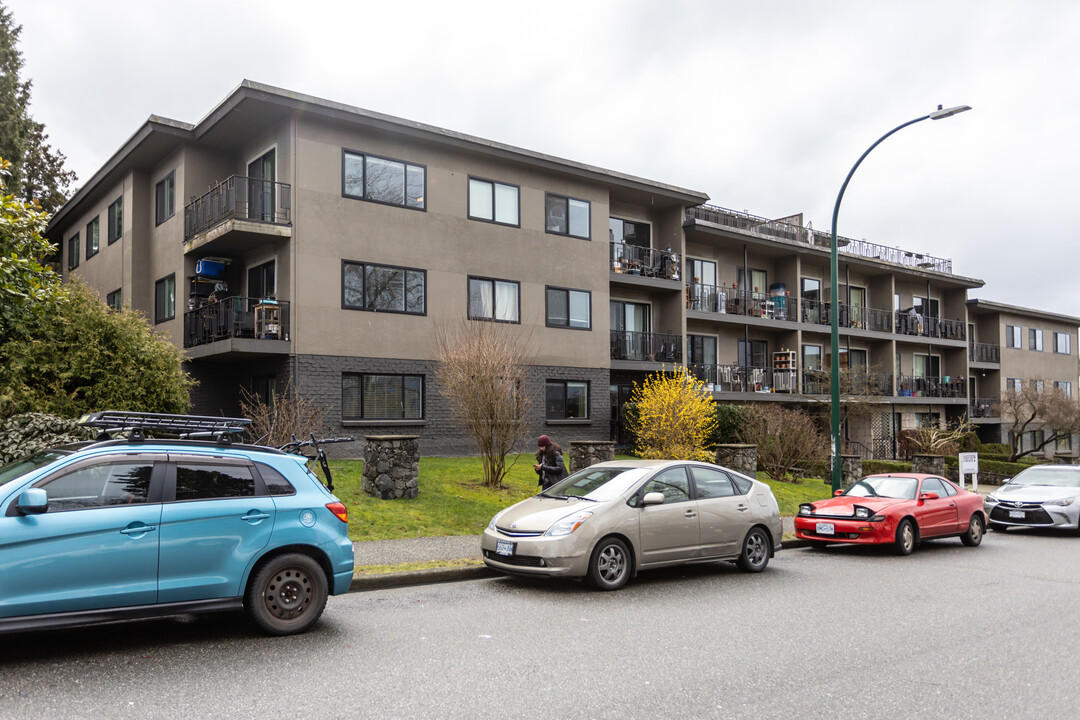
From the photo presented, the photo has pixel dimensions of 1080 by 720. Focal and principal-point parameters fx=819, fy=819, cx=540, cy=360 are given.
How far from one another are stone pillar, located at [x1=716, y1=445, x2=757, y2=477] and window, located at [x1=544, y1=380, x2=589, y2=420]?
621 centimetres

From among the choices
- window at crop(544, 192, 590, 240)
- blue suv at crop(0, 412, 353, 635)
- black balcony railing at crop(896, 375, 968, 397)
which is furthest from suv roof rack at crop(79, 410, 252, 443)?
black balcony railing at crop(896, 375, 968, 397)

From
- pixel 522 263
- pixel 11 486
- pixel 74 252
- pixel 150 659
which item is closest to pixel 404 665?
pixel 150 659

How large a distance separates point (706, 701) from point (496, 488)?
11.2 m

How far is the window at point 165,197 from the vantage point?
882 inches

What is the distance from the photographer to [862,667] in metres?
6.24

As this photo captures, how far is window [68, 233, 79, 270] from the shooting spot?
29.5 meters

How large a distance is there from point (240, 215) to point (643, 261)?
13.2 metres

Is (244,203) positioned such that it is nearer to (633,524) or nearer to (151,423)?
(151,423)

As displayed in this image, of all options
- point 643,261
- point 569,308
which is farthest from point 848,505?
point 643,261

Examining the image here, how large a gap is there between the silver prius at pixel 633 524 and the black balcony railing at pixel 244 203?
11780mm

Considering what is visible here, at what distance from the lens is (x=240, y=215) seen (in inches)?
765

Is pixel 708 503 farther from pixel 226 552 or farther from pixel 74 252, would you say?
pixel 74 252

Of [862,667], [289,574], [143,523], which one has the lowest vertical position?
[862,667]

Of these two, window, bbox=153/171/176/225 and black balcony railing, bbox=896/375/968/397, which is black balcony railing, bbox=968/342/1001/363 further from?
window, bbox=153/171/176/225
